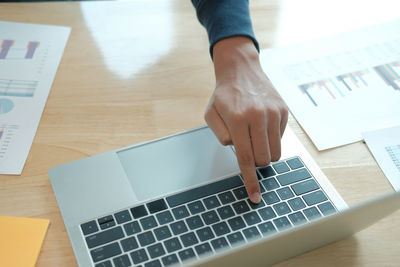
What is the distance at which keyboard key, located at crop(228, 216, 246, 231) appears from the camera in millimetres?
592

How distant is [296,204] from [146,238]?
9.0 inches

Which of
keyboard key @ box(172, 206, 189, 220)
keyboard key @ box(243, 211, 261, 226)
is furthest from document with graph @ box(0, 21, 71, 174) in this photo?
keyboard key @ box(243, 211, 261, 226)

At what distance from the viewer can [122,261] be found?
1.80 feet

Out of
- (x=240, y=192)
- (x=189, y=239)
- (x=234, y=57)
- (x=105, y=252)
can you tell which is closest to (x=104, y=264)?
(x=105, y=252)

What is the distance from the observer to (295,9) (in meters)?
1.01

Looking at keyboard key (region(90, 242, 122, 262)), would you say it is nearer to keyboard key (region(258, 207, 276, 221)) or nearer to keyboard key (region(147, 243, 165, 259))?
keyboard key (region(147, 243, 165, 259))

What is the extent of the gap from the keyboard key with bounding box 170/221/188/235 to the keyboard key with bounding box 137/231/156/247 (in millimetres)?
31

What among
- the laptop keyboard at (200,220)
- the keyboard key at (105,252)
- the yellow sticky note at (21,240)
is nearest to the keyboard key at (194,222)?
the laptop keyboard at (200,220)

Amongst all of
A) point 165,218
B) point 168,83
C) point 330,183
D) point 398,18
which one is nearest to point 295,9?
point 398,18

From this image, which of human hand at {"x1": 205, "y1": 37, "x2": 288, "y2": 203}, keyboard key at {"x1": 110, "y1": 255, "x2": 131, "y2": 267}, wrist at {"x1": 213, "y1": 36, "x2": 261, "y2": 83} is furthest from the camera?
wrist at {"x1": 213, "y1": 36, "x2": 261, "y2": 83}

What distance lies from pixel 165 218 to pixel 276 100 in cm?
27

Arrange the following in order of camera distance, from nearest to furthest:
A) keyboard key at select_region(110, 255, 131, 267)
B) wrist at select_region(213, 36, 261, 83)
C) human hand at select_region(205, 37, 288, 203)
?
1. keyboard key at select_region(110, 255, 131, 267)
2. human hand at select_region(205, 37, 288, 203)
3. wrist at select_region(213, 36, 261, 83)

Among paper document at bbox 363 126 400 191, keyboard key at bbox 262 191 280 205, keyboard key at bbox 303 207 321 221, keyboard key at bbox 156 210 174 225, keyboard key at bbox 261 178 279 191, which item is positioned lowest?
keyboard key at bbox 156 210 174 225

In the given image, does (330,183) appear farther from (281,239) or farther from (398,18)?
(398,18)
